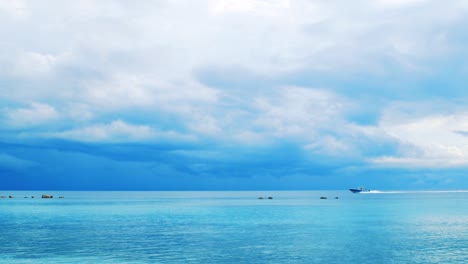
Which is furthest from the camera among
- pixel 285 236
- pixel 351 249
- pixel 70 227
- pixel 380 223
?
pixel 380 223

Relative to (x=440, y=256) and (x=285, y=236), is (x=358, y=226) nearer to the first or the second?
(x=285, y=236)

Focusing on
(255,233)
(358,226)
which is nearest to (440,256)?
(255,233)

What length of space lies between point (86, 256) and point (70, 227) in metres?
35.8

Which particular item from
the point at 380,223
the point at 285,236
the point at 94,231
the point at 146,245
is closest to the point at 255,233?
the point at 285,236

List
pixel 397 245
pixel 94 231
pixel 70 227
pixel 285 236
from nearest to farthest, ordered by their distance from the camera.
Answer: pixel 397 245
pixel 285 236
pixel 94 231
pixel 70 227

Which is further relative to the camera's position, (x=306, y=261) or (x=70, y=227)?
(x=70, y=227)

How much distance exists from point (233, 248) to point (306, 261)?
11.8 metres

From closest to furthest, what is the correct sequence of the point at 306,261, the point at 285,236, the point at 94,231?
the point at 306,261
the point at 285,236
the point at 94,231

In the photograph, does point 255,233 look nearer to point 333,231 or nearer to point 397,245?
point 333,231

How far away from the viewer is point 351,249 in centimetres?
5956

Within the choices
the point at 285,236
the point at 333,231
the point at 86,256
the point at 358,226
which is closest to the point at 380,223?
the point at 358,226

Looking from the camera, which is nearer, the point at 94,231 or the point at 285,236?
the point at 285,236

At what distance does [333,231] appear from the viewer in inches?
3199

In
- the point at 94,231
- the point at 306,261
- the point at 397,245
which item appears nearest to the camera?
the point at 306,261
